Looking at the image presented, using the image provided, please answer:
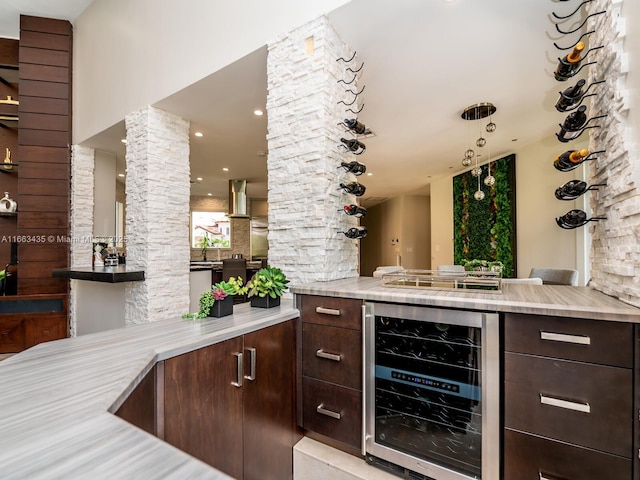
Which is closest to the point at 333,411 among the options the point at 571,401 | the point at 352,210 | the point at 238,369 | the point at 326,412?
the point at 326,412

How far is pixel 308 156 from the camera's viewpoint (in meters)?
2.15

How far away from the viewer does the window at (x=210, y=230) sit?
8.74m

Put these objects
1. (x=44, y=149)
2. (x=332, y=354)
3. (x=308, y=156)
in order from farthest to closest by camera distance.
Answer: (x=44, y=149) → (x=308, y=156) → (x=332, y=354)

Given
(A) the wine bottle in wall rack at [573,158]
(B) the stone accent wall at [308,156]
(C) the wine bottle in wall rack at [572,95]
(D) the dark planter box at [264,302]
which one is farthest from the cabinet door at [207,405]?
(C) the wine bottle in wall rack at [572,95]

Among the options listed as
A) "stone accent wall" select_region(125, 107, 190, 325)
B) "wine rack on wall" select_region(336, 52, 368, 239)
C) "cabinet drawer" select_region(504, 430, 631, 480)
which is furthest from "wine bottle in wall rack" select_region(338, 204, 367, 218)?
"stone accent wall" select_region(125, 107, 190, 325)

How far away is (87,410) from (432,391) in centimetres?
135

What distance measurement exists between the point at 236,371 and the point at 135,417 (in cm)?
51

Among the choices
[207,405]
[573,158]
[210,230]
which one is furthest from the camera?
[210,230]

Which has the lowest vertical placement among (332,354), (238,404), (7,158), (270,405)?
(270,405)

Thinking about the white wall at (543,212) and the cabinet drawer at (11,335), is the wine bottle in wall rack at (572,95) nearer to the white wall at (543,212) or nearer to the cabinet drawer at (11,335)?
the white wall at (543,212)

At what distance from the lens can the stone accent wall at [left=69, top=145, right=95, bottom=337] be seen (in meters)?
4.36

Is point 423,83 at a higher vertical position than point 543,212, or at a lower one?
higher

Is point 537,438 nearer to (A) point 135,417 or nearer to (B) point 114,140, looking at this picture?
(A) point 135,417

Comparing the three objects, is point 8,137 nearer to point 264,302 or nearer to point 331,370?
point 264,302
